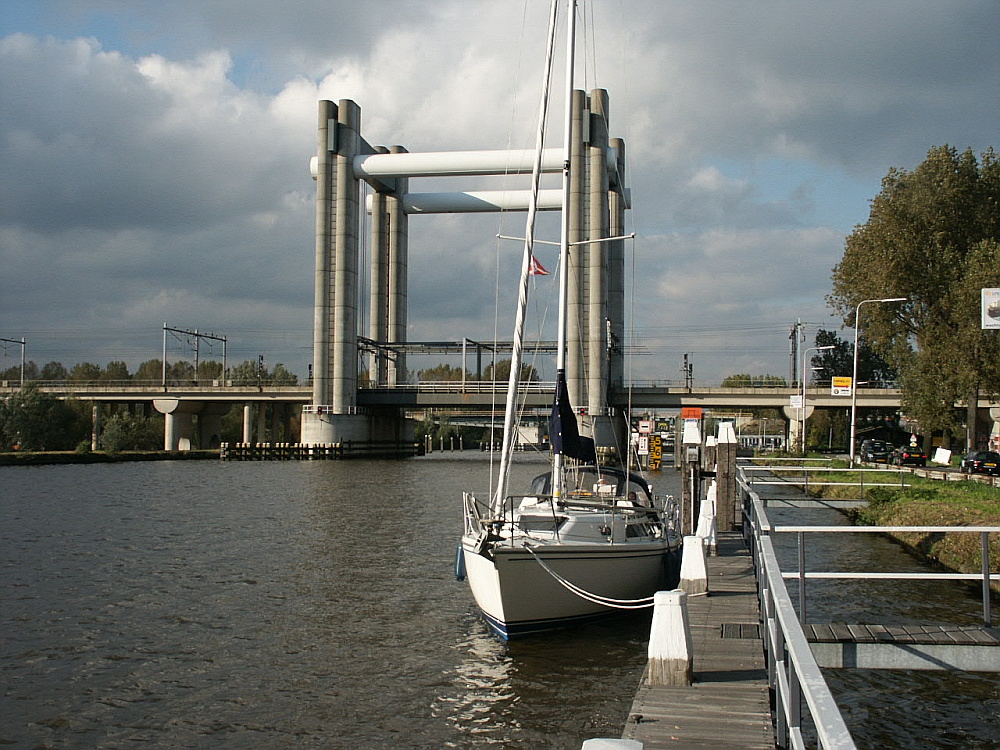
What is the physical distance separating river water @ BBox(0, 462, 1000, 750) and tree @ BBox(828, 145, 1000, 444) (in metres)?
18.7

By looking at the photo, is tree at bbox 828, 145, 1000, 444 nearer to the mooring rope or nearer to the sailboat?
the sailboat

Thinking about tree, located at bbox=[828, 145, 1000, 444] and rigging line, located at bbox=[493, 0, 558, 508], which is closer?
rigging line, located at bbox=[493, 0, 558, 508]

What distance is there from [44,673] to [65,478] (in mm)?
45878

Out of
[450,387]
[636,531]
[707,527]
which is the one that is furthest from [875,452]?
[636,531]

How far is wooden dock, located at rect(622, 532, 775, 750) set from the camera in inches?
306

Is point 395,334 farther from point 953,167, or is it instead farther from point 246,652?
point 246,652

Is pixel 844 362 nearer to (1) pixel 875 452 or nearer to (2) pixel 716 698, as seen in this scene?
(1) pixel 875 452

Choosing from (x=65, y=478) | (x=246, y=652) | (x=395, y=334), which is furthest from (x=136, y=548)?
(x=395, y=334)

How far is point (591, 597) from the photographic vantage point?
563 inches

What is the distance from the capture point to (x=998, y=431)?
208ft

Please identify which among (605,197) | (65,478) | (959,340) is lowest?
(65,478)

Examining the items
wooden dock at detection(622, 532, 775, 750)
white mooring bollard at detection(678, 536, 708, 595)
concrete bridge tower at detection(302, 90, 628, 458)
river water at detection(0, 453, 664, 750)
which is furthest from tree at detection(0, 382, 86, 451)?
wooden dock at detection(622, 532, 775, 750)

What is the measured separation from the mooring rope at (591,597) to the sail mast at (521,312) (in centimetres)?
140

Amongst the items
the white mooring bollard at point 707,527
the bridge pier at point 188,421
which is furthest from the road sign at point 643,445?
the bridge pier at point 188,421
